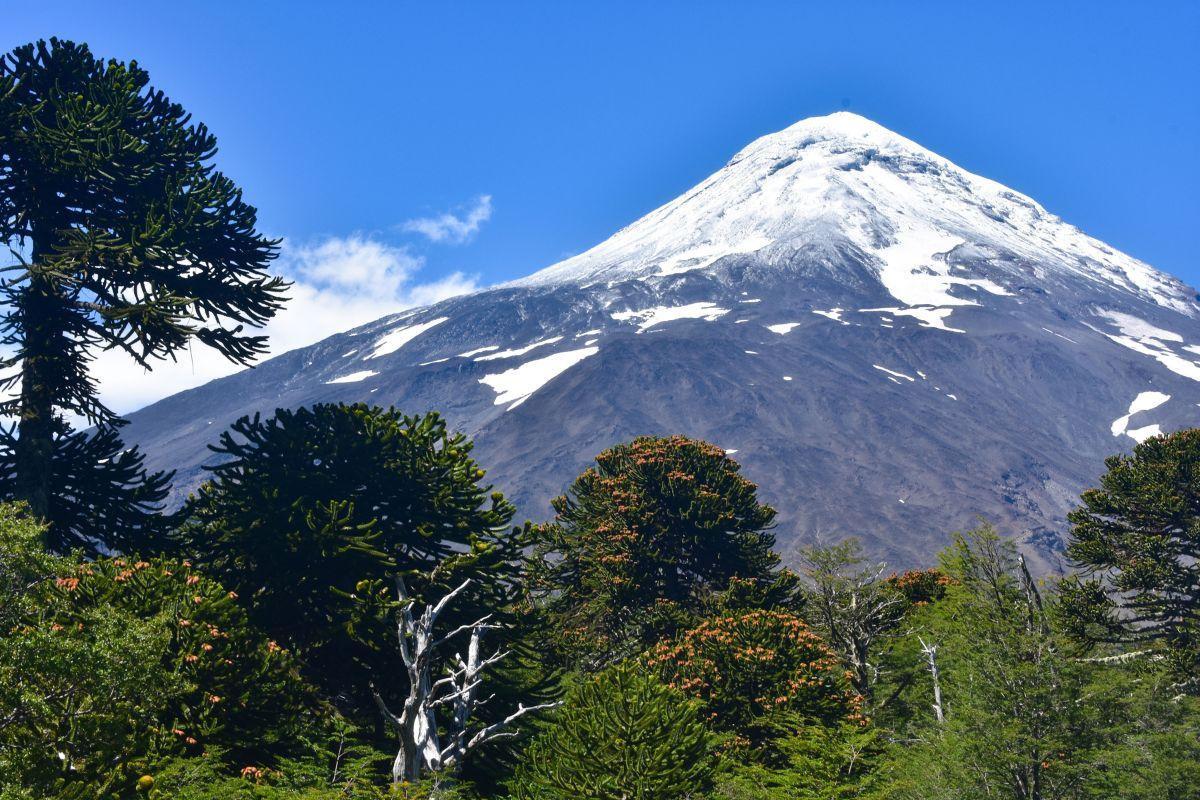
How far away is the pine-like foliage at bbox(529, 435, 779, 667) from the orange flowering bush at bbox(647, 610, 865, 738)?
5589mm

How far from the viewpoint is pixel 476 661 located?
54.6ft

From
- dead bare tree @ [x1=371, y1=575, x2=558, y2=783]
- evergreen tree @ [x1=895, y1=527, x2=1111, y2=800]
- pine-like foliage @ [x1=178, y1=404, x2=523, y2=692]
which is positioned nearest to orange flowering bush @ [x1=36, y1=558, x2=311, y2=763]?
pine-like foliage @ [x1=178, y1=404, x2=523, y2=692]

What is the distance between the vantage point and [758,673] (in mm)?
24750

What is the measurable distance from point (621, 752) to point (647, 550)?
59.0ft

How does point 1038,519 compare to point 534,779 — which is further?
point 1038,519

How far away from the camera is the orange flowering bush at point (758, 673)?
78.3 feet

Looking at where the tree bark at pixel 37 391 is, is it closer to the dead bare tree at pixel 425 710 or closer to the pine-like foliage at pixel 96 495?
the pine-like foliage at pixel 96 495

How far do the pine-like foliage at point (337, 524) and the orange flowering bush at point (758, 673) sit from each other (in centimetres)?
704

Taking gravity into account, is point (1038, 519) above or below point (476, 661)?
below

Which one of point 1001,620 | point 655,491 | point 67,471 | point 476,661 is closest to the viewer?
point 476,661

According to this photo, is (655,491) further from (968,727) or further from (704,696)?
(968,727)

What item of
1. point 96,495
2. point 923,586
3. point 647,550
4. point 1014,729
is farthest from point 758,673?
point 923,586

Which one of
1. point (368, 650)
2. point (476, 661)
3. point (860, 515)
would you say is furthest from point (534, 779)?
point (860, 515)

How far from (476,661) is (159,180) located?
46.1ft
